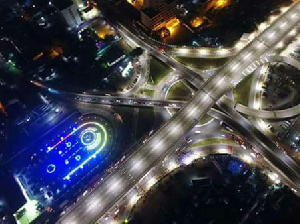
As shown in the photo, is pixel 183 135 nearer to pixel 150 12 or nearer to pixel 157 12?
pixel 157 12

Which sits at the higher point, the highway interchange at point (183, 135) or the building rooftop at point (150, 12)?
the building rooftop at point (150, 12)

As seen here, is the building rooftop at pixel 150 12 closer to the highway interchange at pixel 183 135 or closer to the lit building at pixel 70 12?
the highway interchange at pixel 183 135

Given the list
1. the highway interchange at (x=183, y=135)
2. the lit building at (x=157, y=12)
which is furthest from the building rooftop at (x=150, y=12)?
the highway interchange at (x=183, y=135)

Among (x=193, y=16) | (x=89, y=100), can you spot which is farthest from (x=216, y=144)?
(x=193, y=16)

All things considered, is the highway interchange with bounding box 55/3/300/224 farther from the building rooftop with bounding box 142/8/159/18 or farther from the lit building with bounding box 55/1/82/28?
the lit building with bounding box 55/1/82/28

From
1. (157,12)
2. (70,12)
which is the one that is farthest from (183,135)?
(70,12)

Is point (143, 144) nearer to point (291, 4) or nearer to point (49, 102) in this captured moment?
point (49, 102)

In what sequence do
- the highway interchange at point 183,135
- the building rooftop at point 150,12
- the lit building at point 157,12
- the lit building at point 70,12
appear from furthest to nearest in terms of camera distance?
the lit building at point 70,12, the building rooftop at point 150,12, the lit building at point 157,12, the highway interchange at point 183,135

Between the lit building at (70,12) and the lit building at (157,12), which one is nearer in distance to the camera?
the lit building at (157,12)
